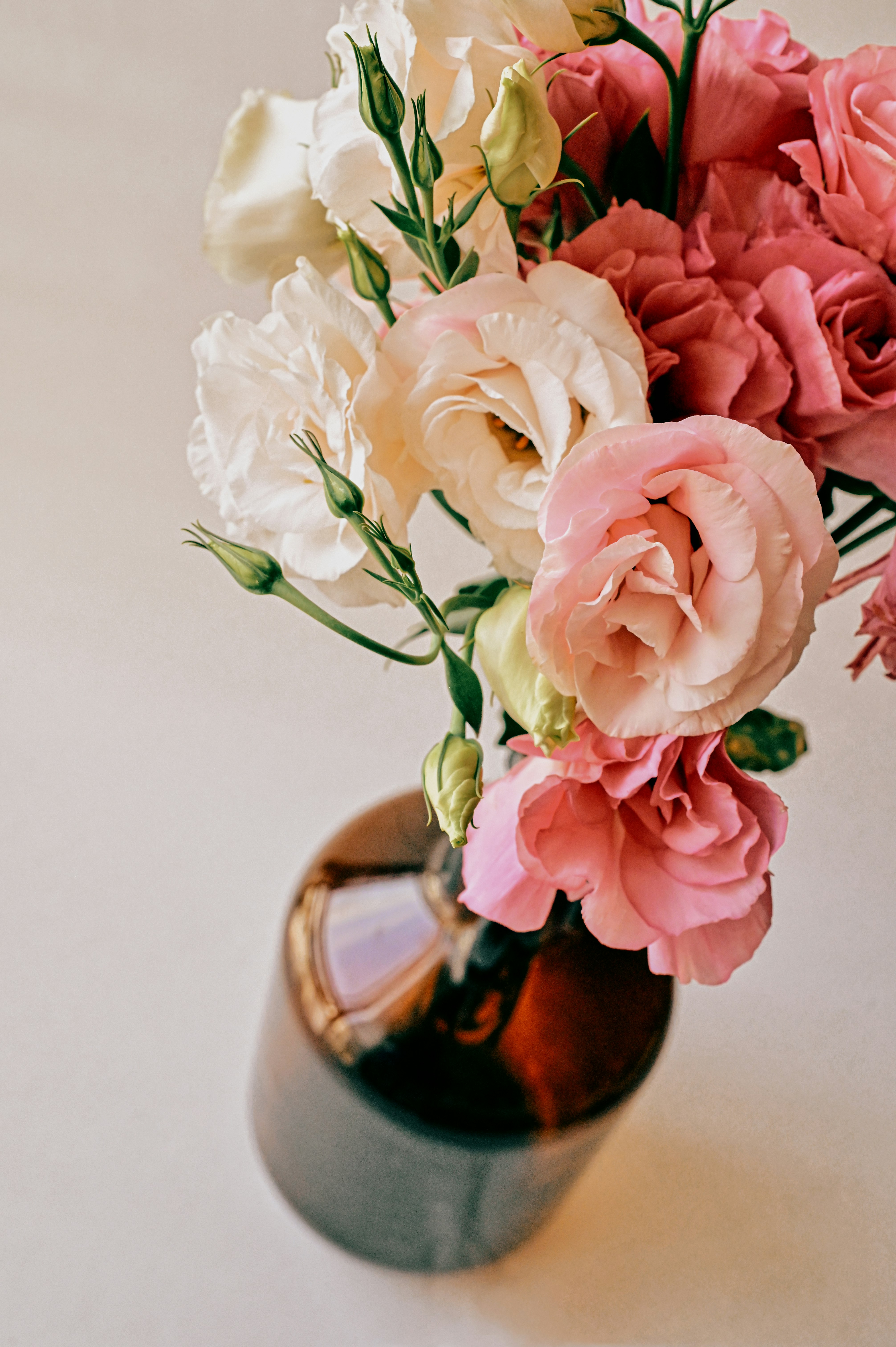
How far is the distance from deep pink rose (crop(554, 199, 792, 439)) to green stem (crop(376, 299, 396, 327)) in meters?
0.06

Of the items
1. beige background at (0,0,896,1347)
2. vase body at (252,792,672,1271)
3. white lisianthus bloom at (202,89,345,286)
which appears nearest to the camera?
white lisianthus bloom at (202,89,345,286)

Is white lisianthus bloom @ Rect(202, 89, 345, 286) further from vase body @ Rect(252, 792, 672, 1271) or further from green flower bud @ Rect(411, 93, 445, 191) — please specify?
vase body @ Rect(252, 792, 672, 1271)

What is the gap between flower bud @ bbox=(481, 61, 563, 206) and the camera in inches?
9.6

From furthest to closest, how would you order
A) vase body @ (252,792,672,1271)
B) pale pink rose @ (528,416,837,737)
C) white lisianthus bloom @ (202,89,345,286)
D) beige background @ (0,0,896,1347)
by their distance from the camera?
beige background @ (0,0,896,1347), vase body @ (252,792,672,1271), white lisianthus bloom @ (202,89,345,286), pale pink rose @ (528,416,837,737)

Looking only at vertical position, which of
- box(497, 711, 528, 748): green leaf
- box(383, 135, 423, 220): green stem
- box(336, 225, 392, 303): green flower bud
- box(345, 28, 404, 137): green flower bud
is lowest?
box(497, 711, 528, 748): green leaf

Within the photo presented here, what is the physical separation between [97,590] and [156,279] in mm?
260

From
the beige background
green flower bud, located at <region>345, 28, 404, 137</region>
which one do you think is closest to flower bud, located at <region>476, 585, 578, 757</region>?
green flower bud, located at <region>345, 28, 404, 137</region>

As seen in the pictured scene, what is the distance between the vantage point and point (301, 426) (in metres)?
0.29

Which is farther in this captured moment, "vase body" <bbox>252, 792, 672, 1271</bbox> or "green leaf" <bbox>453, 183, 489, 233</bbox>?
"vase body" <bbox>252, 792, 672, 1271</bbox>

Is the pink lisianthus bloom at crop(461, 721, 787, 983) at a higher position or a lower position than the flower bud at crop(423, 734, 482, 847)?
lower

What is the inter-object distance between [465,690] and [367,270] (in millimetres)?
118

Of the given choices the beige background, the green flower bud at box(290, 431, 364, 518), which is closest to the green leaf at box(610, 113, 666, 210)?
the green flower bud at box(290, 431, 364, 518)

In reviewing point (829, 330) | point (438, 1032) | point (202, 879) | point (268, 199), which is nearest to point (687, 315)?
point (829, 330)

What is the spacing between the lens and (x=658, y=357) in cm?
27
